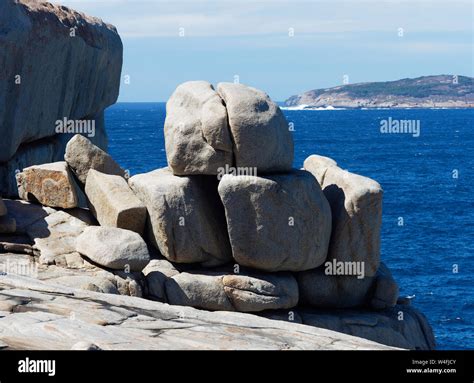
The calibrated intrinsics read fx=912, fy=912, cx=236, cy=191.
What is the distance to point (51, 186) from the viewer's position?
23.5m

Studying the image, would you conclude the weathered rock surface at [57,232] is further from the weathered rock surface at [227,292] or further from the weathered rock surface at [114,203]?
the weathered rock surface at [227,292]

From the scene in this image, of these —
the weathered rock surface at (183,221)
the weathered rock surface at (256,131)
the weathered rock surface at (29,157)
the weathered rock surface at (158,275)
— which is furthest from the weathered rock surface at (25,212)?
the weathered rock surface at (256,131)

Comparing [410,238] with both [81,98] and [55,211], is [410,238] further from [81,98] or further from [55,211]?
[55,211]

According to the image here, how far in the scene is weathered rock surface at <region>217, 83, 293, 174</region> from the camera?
22.0 meters

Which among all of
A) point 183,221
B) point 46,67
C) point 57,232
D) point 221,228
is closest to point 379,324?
point 221,228

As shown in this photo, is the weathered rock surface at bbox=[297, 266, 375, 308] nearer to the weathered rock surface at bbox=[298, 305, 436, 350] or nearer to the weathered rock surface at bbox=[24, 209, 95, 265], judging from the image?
the weathered rock surface at bbox=[298, 305, 436, 350]

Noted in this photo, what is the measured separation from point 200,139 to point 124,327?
8.67m

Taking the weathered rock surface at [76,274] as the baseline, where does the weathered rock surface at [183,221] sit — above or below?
above

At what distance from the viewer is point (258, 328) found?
1519 cm

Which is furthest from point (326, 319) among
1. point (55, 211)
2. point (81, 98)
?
point (81, 98)

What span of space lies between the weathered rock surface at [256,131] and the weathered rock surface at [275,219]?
44 centimetres

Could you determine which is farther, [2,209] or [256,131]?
[2,209]

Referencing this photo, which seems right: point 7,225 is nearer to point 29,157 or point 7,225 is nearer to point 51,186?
point 51,186

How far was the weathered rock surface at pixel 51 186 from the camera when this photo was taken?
23375 millimetres
